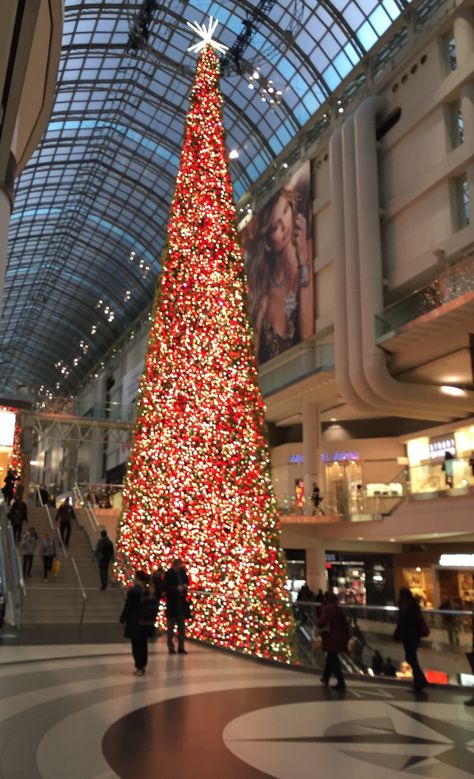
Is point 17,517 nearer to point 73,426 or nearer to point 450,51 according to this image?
point 73,426

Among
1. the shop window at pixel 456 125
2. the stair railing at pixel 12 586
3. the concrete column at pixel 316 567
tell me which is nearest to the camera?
the stair railing at pixel 12 586

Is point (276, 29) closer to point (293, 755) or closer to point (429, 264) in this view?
point (429, 264)

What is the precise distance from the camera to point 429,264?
21156 millimetres

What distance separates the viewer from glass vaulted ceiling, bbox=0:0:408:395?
91.1 feet

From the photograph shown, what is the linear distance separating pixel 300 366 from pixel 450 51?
12.0m

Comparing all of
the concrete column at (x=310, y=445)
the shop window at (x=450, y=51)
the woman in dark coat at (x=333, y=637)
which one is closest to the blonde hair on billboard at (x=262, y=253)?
the concrete column at (x=310, y=445)

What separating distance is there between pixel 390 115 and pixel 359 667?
21.3 m

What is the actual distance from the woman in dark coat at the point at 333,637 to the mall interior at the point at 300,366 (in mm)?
348

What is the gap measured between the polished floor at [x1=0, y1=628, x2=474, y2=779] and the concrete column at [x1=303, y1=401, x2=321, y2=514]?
18.6m

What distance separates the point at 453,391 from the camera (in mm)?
23438

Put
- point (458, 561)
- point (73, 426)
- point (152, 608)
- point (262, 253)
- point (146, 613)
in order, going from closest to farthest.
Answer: point (146, 613)
point (152, 608)
point (458, 561)
point (262, 253)
point (73, 426)

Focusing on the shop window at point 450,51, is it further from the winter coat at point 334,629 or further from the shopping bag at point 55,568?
the winter coat at point 334,629

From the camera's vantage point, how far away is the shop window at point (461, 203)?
20547 mm

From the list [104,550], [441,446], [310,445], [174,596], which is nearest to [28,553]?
[104,550]
